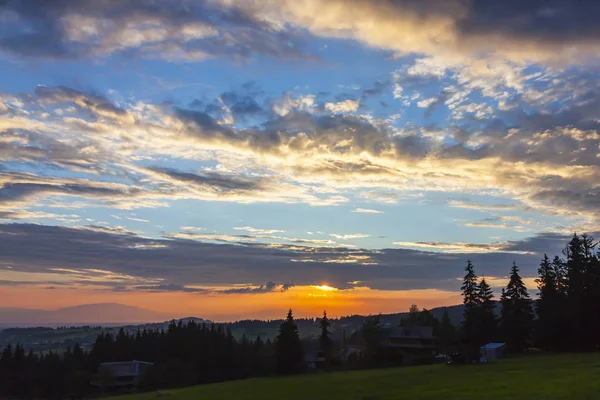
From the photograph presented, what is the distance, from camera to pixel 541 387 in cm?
2731

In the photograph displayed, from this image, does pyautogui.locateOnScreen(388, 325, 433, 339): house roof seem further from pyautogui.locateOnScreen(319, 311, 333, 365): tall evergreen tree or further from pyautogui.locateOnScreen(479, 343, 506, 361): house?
pyautogui.locateOnScreen(479, 343, 506, 361): house

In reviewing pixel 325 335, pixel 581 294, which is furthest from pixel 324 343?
pixel 581 294

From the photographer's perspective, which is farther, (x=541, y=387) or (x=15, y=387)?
(x=15, y=387)

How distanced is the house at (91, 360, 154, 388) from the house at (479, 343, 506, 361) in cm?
4292

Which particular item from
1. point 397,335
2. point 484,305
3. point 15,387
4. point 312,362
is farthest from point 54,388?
point 484,305

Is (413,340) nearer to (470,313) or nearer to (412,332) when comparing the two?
(412,332)

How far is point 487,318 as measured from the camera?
241ft

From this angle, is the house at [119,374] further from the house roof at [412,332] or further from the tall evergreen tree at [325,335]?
the house roof at [412,332]

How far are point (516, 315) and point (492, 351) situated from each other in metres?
10.7

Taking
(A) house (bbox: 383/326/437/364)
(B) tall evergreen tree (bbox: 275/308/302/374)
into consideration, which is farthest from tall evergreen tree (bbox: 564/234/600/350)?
(B) tall evergreen tree (bbox: 275/308/302/374)

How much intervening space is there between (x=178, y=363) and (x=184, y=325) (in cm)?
2788

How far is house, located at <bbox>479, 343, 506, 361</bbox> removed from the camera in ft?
207

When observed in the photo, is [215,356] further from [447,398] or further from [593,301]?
[447,398]

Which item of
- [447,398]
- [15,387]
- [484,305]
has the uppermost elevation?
[484,305]
